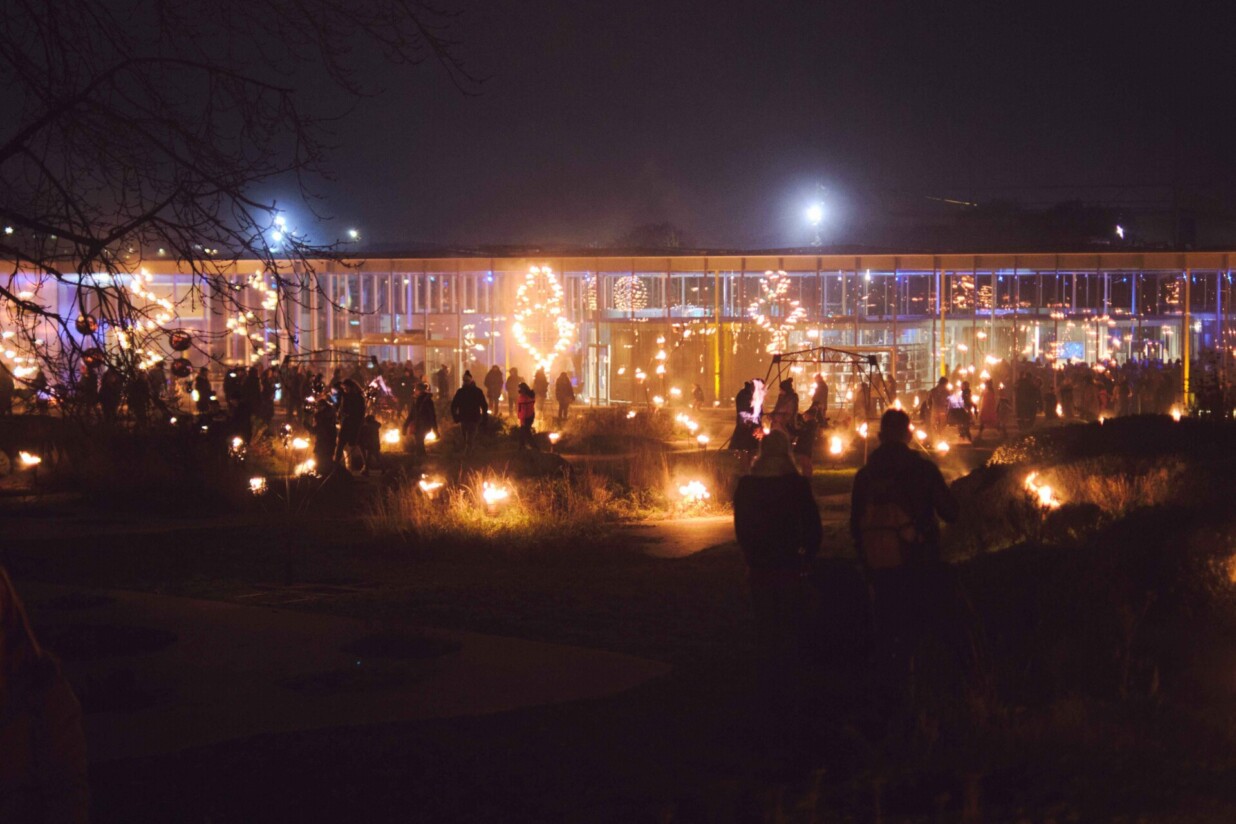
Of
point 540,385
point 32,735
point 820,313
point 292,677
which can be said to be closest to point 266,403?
point 540,385

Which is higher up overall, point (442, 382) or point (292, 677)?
point (442, 382)

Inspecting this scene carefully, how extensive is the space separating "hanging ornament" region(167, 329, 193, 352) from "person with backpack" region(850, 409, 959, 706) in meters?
3.60

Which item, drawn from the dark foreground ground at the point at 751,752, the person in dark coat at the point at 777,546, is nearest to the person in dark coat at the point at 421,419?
the dark foreground ground at the point at 751,752

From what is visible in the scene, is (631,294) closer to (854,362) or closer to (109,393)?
(854,362)

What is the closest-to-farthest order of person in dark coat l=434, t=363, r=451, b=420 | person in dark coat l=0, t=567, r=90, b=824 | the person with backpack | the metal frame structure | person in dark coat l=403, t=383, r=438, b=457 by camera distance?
person in dark coat l=0, t=567, r=90, b=824 → the person with backpack → person in dark coat l=403, t=383, r=438, b=457 → the metal frame structure → person in dark coat l=434, t=363, r=451, b=420

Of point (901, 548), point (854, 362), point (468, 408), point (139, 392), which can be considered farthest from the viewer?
point (854, 362)

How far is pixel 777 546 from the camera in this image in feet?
25.6

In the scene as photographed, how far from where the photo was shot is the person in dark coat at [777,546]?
25.6 ft

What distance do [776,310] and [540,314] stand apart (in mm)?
7916

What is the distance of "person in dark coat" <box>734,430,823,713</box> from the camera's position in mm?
7805

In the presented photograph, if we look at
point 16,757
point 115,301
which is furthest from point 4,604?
point 115,301

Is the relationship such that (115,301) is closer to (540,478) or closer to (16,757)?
(16,757)

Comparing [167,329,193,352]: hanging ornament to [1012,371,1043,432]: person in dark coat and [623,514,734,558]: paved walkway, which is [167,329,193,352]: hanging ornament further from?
[1012,371,1043,432]: person in dark coat

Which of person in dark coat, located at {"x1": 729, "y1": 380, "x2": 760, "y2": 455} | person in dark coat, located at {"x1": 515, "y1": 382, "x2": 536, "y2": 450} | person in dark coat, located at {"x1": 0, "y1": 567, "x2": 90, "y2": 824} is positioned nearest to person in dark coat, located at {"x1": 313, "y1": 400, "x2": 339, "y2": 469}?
person in dark coat, located at {"x1": 515, "y1": 382, "x2": 536, "y2": 450}
